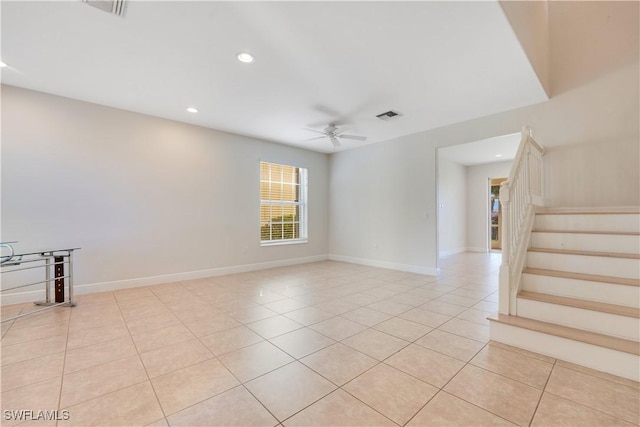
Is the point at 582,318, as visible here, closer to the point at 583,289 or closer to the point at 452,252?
the point at 583,289

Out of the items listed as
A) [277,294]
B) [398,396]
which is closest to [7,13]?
[277,294]

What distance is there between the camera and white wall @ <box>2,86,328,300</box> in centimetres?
345

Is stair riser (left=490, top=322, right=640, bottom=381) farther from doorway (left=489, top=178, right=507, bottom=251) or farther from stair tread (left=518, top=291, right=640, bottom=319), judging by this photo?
doorway (left=489, top=178, right=507, bottom=251)

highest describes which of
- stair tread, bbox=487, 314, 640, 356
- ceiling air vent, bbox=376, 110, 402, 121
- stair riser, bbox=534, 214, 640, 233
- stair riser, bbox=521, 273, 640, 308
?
ceiling air vent, bbox=376, 110, 402, 121

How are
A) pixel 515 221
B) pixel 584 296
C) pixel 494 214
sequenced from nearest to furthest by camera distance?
pixel 584 296 < pixel 515 221 < pixel 494 214

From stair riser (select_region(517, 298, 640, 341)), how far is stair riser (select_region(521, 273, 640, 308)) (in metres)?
0.25

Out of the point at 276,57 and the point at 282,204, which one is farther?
the point at 282,204

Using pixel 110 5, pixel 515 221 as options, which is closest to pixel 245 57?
pixel 110 5

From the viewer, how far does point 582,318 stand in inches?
83.8

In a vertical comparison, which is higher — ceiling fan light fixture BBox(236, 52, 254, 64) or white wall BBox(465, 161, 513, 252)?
ceiling fan light fixture BBox(236, 52, 254, 64)

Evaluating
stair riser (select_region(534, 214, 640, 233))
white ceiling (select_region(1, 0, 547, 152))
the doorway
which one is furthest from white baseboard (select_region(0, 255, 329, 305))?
the doorway

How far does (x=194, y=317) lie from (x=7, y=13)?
3.16m

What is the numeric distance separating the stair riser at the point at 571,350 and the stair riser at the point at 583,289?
53cm

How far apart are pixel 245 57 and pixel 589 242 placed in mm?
3964
